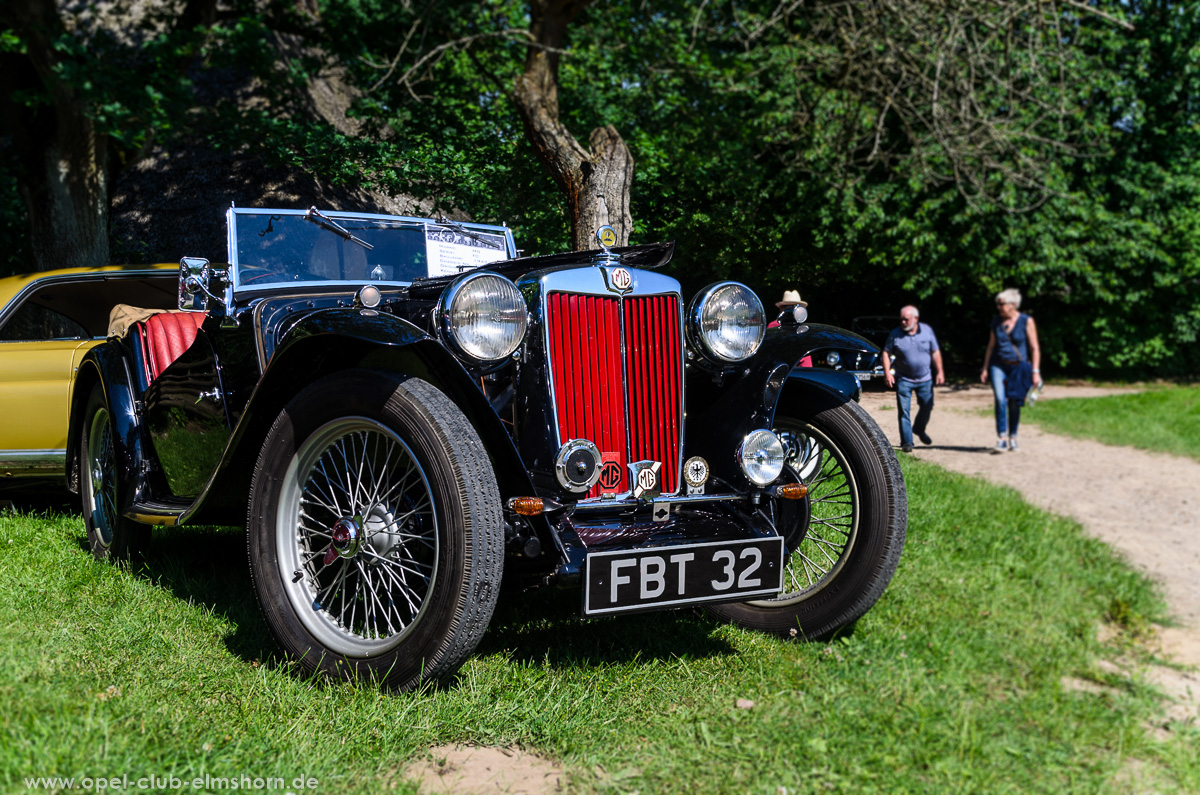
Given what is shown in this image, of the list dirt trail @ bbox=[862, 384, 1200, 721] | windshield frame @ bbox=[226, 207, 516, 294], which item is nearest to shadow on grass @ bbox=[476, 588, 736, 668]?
windshield frame @ bbox=[226, 207, 516, 294]

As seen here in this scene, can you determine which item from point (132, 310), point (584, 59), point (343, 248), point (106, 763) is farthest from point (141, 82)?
point (106, 763)

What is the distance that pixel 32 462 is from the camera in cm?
533

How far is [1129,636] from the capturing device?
4145 millimetres

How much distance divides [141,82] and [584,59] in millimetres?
6692

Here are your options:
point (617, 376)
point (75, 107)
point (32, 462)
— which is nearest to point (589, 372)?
point (617, 376)

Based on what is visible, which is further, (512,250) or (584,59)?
(584,59)

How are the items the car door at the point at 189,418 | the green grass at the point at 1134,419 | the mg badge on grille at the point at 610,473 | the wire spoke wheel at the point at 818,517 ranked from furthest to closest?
1. the green grass at the point at 1134,419
2. the car door at the point at 189,418
3. the wire spoke wheel at the point at 818,517
4. the mg badge on grille at the point at 610,473

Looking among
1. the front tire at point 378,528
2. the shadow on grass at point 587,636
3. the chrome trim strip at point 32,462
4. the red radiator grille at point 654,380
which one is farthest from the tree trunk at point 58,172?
the red radiator grille at point 654,380

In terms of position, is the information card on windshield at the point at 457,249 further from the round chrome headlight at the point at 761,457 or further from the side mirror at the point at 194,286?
the round chrome headlight at the point at 761,457

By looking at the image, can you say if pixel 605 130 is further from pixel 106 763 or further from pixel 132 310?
pixel 106 763

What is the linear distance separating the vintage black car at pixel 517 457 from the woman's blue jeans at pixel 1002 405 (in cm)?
679

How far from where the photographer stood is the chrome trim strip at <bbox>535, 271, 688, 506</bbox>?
9.90ft

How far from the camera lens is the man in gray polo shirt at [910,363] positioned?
9.38 meters

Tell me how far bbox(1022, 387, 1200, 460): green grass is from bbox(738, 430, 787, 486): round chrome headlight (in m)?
9.09
